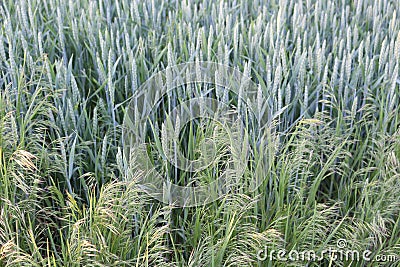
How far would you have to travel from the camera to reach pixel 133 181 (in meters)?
1.28

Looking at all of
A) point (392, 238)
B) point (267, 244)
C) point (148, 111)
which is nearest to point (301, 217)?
point (267, 244)

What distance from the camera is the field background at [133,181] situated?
131 centimetres

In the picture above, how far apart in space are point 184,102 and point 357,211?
610 millimetres

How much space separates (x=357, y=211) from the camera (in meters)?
1.51

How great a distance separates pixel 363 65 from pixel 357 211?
562 mm


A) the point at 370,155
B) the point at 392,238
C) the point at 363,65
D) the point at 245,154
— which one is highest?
the point at 363,65

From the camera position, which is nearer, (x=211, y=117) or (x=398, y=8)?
(x=211, y=117)

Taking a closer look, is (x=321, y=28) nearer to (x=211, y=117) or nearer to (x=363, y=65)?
(x=363, y=65)

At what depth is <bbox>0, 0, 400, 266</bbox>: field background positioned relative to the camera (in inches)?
51.5

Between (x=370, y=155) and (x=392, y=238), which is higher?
(x=370, y=155)

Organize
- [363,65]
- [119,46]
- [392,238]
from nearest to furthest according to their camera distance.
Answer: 1. [392,238]
2. [363,65]
3. [119,46]

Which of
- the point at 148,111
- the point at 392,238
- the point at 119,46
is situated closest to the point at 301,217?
the point at 392,238

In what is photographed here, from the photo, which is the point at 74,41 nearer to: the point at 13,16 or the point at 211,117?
the point at 13,16

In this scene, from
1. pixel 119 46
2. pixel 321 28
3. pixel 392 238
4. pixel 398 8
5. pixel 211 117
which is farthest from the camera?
pixel 398 8
